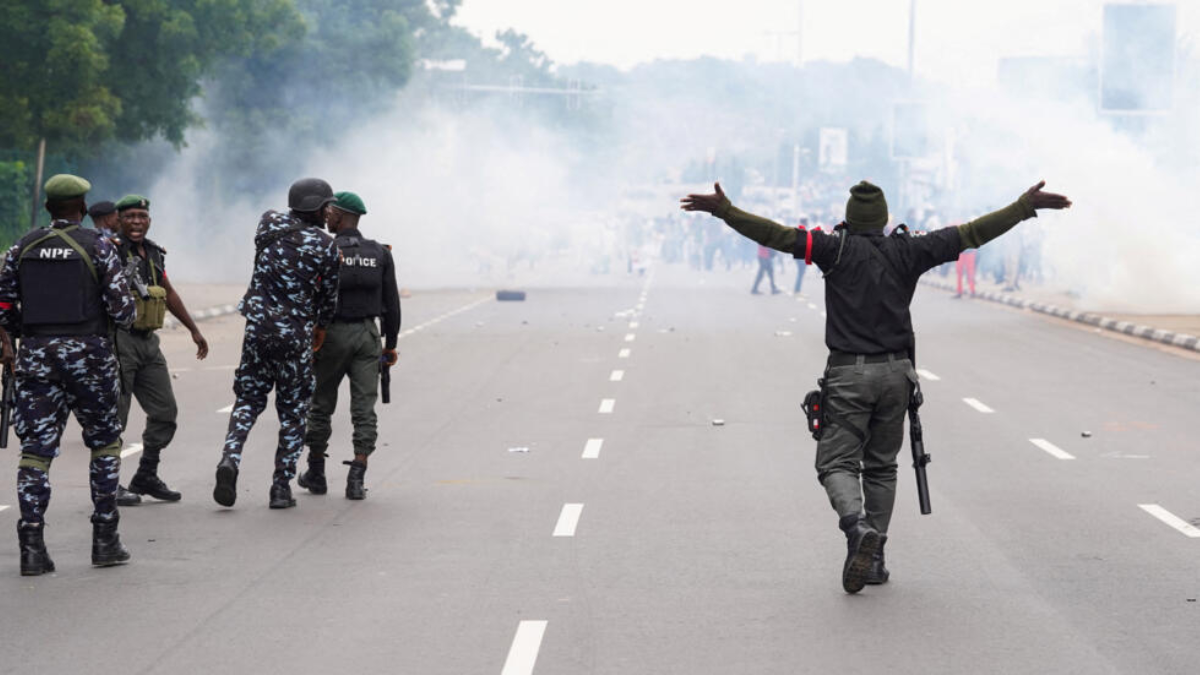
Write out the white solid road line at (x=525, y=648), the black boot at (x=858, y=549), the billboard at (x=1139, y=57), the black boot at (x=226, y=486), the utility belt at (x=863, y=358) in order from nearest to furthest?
the white solid road line at (x=525, y=648), the black boot at (x=858, y=549), the utility belt at (x=863, y=358), the black boot at (x=226, y=486), the billboard at (x=1139, y=57)

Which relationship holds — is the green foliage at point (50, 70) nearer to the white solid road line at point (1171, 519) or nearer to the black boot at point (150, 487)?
the black boot at point (150, 487)

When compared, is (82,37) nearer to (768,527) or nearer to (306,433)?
(306,433)

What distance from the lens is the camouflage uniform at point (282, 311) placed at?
9.76 m

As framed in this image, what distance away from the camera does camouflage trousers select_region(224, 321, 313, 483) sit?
979 cm

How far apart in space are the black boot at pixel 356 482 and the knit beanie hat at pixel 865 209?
3798 mm

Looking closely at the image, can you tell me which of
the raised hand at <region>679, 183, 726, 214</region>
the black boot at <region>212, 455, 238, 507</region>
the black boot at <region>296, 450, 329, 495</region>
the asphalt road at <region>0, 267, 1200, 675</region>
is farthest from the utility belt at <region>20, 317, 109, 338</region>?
the raised hand at <region>679, 183, 726, 214</region>

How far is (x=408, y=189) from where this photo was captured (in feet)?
→ 209

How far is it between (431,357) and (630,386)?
4624 millimetres

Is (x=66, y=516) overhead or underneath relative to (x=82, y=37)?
underneath

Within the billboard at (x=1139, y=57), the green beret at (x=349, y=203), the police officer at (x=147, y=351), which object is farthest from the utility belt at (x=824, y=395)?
the billboard at (x=1139, y=57)

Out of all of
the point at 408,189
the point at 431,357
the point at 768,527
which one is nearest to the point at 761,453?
the point at 768,527

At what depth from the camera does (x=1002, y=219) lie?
7.96 meters

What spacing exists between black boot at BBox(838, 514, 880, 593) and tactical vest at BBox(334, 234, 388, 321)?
12.8ft

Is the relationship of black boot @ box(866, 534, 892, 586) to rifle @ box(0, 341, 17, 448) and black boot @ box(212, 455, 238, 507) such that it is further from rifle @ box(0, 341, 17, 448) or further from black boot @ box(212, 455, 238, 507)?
rifle @ box(0, 341, 17, 448)
